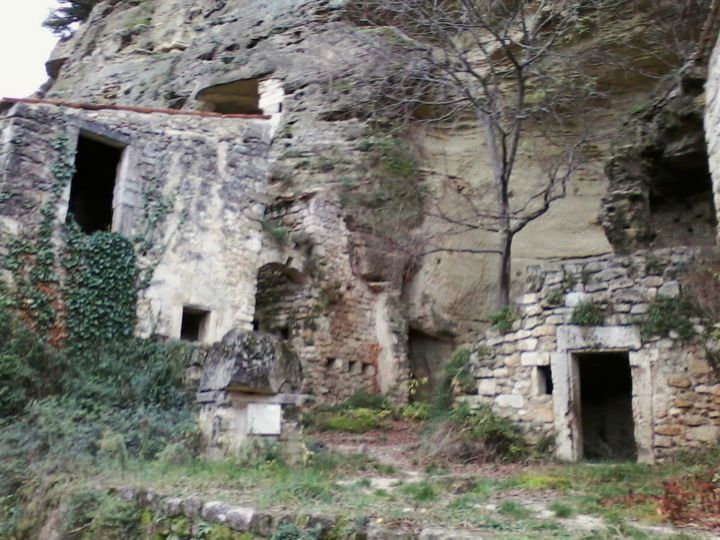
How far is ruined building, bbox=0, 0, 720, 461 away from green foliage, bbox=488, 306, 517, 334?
10 centimetres

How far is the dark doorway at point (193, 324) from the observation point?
980cm

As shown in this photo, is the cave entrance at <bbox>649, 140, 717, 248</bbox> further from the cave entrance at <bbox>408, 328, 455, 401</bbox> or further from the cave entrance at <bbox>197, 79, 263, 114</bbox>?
the cave entrance at <bbox>197, 79, 263, 114</bbox>

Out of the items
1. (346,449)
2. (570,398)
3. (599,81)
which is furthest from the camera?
(599,81)

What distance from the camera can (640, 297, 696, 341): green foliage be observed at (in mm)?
7234

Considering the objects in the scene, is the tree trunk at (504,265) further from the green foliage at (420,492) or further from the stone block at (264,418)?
the green foliage at (420,492)

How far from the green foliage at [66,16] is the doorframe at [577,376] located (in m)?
22.3

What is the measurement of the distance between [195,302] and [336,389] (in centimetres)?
328

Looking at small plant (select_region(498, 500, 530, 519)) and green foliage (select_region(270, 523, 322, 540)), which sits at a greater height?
small plant (select_region(498, 500, 530, 519))

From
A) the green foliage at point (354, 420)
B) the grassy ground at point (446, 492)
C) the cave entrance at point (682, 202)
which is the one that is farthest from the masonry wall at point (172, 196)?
the cave entrance at point (682, 202)

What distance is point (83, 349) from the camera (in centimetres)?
847

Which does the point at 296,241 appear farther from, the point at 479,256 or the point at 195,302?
the point at 479,256

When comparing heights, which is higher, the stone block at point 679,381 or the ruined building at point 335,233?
the ruined building at point 335,233

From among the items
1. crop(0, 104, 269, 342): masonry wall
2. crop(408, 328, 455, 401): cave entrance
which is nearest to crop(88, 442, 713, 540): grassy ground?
crop(0, 104, 269, 342): masonry wall

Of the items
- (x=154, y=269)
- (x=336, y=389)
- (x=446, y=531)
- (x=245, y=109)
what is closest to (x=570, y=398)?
(x=446, y=531)
